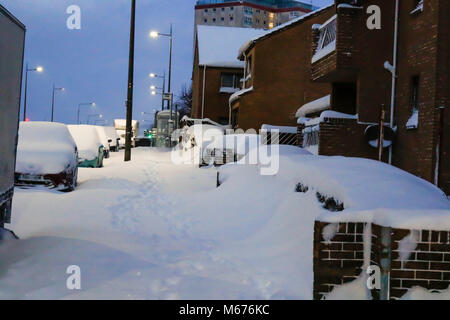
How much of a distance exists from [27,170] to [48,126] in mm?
3060

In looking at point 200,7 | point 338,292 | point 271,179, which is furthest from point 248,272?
point 200,7

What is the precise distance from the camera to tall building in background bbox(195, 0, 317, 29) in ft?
400

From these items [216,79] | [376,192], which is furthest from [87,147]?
[216,79]

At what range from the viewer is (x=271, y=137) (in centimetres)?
2614

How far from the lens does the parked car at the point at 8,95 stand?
6.28 m

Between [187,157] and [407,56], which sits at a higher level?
[407,56]

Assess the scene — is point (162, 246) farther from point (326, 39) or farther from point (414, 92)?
point (326, 39)

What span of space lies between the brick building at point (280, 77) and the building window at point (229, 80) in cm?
867

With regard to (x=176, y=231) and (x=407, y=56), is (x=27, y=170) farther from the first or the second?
(x=407, y=56)

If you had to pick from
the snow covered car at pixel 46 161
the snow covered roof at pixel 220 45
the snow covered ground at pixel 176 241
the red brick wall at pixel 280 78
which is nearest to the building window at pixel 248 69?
the red brick wall at pixel 280 78

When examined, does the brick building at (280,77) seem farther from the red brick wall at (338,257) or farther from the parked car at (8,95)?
the red brick wall at (338,257)

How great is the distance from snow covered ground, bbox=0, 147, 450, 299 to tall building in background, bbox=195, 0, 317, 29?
377 feet

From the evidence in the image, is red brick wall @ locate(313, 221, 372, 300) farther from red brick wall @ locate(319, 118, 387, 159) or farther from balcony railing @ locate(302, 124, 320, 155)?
balcony railing @ locate(302, 124, 320, 155)

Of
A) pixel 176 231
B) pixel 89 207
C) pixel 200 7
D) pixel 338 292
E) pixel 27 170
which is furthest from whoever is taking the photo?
pixel 200 7
